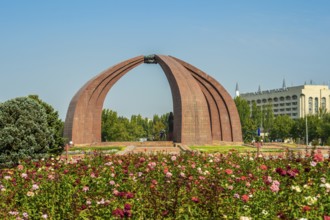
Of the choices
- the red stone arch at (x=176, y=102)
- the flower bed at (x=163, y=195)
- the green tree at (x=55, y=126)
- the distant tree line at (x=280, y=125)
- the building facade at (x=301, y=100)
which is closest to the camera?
the flower bed at (x=163, y=195)

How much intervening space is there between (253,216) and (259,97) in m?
107

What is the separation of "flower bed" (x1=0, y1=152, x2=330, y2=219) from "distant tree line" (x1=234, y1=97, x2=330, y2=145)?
46857mm

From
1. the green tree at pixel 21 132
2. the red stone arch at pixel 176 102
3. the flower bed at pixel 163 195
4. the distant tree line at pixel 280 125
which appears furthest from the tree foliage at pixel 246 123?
the flower bed at pixel 163 195

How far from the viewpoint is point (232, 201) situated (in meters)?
6.15

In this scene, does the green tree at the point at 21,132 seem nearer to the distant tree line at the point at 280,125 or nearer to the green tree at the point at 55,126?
the green tree at the point at 55,126

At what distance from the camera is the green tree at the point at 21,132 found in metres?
15.7

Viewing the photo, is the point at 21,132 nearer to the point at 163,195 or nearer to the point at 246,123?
the point at 163,195

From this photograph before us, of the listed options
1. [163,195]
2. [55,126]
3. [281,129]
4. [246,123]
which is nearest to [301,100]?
[281,129]

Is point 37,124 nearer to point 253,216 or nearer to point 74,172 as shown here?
point 74,172

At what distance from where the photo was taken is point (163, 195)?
20.1ft

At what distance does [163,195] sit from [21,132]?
10.9 meters

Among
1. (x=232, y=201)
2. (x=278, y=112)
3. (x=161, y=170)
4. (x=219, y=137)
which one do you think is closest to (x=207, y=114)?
(x=219, y=137)

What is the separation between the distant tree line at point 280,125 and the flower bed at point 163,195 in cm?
4686

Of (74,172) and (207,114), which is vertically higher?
(207,114)
